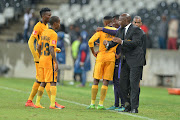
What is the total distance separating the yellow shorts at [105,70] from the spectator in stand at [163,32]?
11.3 metres

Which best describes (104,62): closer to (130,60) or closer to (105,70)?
(105,70)

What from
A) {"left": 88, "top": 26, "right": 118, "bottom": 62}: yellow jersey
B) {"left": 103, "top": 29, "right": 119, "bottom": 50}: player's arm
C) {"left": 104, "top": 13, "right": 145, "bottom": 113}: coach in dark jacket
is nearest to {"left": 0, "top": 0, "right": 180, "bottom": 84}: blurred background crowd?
{"left": 88, "top": 26, "right": 118, "bottom": 62}: yellow jersey

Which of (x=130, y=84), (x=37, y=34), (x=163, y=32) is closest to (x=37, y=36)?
(x=37, y=34)

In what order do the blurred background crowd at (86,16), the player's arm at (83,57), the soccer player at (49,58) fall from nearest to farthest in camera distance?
the soccer player at (49,58), the player's arm at (83,57), the blurred background crowd at (86,16)

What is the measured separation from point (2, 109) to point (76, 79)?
13037 mm

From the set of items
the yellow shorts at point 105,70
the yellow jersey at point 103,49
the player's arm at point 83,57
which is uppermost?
the yellow jersey at point 103,49

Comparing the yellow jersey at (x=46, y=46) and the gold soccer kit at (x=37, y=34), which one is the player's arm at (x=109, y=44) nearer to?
the yellow jersey at (x=46, y=46)

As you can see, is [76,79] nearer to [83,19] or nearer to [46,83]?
[83,19]

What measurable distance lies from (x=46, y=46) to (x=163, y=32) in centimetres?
1233

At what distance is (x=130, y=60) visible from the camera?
353 inches

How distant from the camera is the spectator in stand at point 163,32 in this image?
20734 mm

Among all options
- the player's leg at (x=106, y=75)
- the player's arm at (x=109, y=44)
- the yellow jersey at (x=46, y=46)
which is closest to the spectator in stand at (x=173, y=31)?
the player's leg at (x=106, y=75)

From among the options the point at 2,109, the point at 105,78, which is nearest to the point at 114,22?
the point at 105,78

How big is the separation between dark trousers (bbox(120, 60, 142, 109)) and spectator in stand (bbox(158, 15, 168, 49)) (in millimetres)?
11678
